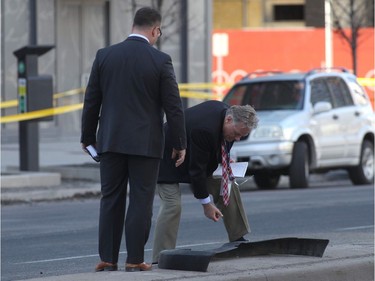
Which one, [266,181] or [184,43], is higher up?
[184,43]

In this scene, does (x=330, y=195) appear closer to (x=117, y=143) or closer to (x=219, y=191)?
(x=219, y=191)

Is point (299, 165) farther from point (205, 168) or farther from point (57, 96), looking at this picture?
point (205, 168)

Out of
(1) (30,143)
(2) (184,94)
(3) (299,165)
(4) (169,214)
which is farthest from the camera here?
(2) (184,94)

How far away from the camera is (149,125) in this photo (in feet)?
25.6

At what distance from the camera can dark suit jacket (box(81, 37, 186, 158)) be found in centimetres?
777

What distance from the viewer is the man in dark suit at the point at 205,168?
829 centimetres

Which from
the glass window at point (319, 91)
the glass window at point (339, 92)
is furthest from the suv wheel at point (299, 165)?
the glass window at point (339, 92)

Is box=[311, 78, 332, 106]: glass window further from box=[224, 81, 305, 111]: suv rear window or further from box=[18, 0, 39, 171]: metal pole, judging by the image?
box=[18, 0, 39, 171]: metal pole

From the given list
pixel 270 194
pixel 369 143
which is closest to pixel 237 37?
pixel 369 143

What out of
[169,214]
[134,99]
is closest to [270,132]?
[169,214]

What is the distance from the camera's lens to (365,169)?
773 inches

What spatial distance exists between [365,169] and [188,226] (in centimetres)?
740

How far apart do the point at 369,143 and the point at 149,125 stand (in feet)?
40.8

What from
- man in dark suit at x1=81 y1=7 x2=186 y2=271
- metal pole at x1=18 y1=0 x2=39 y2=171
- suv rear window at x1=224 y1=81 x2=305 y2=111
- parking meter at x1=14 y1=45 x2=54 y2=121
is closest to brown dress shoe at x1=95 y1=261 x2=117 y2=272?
man in dark suit at x1=81 y1=7 x2=186 y2=271
